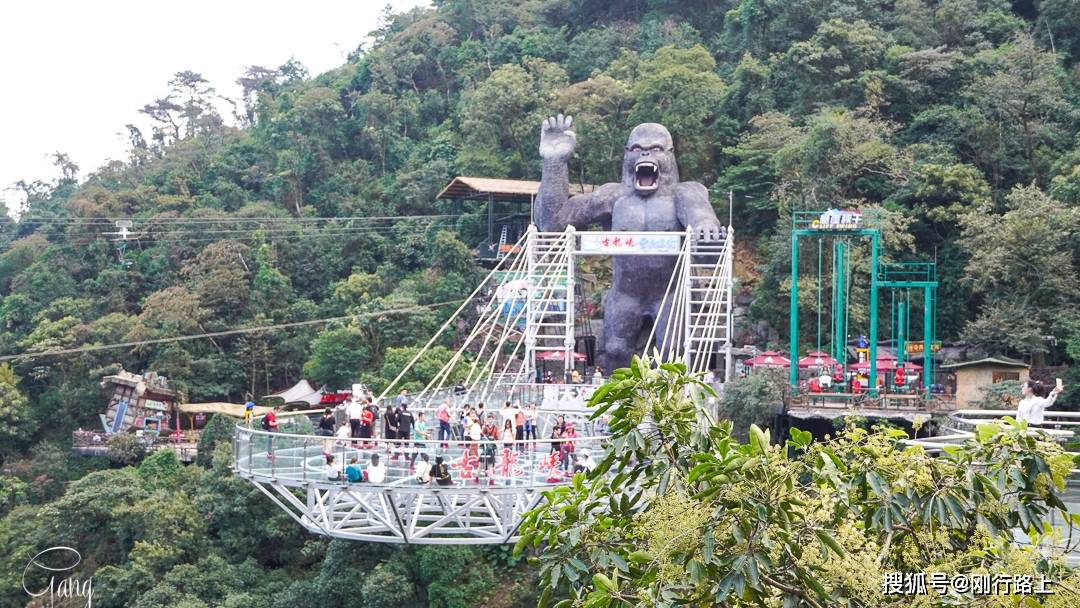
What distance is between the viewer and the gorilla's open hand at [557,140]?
69.0ft

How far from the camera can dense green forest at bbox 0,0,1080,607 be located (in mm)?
21203

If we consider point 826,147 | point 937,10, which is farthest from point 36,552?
point 937,10

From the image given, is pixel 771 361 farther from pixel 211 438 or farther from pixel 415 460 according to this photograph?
pixel 211 438

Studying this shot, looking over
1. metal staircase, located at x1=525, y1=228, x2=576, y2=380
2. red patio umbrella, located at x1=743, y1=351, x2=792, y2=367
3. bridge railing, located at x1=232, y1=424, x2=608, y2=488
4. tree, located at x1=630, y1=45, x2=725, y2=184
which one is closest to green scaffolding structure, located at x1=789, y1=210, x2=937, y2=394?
red patio umbrella, located at x1=743, y1=351, x2=792, y2=367

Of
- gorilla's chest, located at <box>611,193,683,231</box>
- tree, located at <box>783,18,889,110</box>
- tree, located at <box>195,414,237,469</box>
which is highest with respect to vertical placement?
tree, located at <box>783,18,889,110</box>

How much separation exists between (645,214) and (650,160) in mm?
838

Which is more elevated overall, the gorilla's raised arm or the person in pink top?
the gorilla's raised arm

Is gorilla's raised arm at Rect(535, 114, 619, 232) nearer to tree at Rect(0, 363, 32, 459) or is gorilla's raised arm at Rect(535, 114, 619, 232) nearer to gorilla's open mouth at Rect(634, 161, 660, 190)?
gorilla's open mouth at Rect(634, 161, 660, 190)

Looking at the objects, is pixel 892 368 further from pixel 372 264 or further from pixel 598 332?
pixel 372 264

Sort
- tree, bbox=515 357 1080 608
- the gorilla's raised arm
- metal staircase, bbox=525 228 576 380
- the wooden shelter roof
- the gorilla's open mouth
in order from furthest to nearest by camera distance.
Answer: the wooden shelter roof < the gorilla's raised arm < the gorilla's open mouth < metal staircase, bbox=525 228 576 380 < tree, bbox=515 357 1080 608

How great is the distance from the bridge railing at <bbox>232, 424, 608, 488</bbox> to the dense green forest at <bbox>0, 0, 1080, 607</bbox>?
4875 mm

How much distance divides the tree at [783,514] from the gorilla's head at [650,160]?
46.3 ft

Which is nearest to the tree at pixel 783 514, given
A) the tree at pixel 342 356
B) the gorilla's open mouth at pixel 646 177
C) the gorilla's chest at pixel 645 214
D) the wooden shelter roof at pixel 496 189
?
the gorilla's chest at pixel 645 214

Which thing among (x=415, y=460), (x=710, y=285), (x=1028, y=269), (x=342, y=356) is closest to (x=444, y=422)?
(x=415, y=460)
